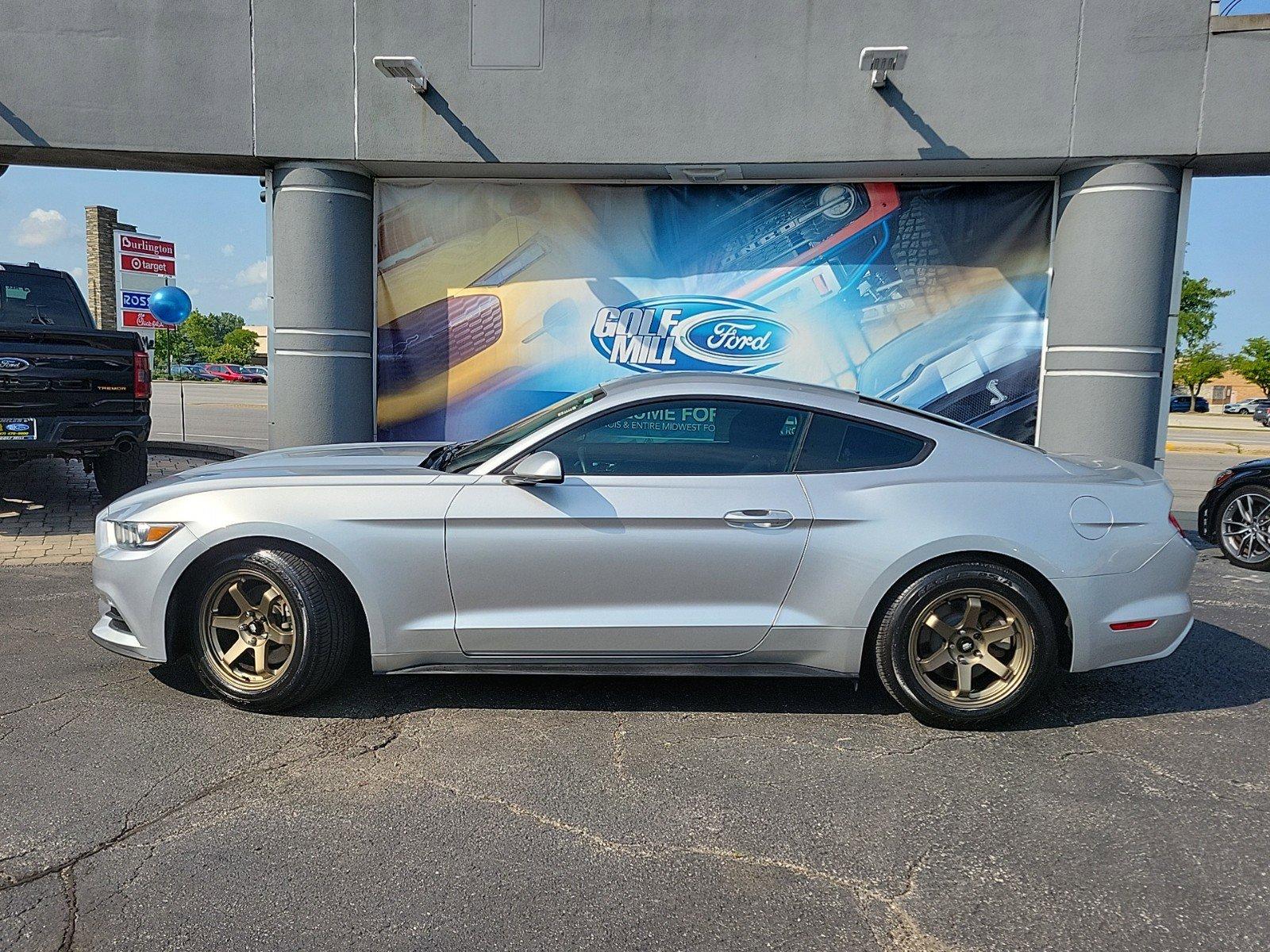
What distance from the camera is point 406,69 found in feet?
27.5

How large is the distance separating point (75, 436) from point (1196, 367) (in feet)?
234

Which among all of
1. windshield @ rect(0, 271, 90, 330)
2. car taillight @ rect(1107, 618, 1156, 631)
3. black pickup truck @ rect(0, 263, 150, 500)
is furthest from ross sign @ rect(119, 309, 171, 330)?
car taillight @ rect(1107, 618, 1156, 631)

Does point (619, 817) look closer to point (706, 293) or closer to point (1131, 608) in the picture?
point (1131, 608)

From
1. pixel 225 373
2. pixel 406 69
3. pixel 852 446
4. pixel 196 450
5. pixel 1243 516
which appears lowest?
pixel 225 373

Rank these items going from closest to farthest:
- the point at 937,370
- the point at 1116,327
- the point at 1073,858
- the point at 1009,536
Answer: the point at 1073,858, the point at 1009,536, the point at 1116,327, the point at 937,370

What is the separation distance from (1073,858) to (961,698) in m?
0.98

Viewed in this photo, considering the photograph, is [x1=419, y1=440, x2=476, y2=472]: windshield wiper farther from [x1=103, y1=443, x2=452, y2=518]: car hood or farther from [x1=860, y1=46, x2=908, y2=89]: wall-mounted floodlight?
[x1=860, y1=46, x2=908, y2=89]: wall-mounted floodlight

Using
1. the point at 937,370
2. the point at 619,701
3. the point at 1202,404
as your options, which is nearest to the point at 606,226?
the point at 937,370

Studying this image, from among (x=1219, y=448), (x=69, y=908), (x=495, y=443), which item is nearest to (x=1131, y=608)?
(x=495, y=443)

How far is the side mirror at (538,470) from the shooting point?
12.2ft

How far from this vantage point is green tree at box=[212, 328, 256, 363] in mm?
97688

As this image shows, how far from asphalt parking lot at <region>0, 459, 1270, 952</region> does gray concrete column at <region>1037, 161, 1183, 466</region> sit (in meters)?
4.48

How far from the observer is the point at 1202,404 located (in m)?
64.3

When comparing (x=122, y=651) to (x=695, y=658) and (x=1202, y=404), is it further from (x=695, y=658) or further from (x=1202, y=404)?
(x=1202, y=404)
